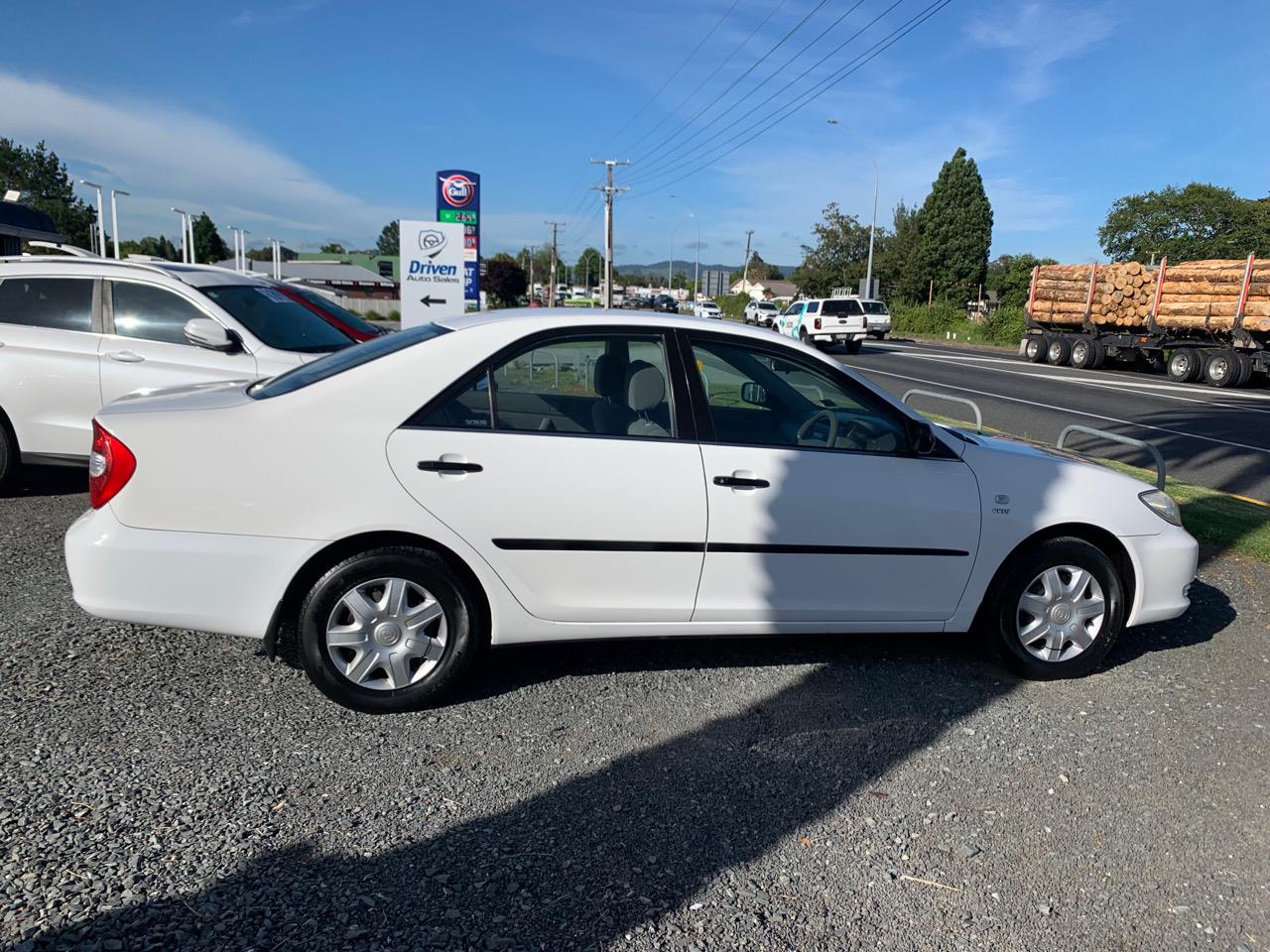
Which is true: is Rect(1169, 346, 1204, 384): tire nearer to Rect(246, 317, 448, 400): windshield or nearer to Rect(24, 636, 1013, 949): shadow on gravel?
Rect(24, 636, 1013, 949): shadow on gravel

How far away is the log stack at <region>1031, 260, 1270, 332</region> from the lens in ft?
74.7

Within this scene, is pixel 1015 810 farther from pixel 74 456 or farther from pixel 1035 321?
pixel 1035 321

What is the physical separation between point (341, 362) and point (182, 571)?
3.47ft

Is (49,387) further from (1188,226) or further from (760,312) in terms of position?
(1188,226)

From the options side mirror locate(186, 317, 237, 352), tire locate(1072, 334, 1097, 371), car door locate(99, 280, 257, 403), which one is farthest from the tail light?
tire locate(1072, 334, 1097, 371)

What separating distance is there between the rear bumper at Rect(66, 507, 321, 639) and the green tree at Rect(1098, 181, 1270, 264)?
7197 centimetres

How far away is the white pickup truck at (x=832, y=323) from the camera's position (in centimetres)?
3350

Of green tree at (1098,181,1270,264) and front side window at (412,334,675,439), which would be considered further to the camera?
green tree at (1098,181,1270,264)

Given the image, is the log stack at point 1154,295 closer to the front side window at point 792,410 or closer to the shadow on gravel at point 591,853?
the front side window at point 792,410

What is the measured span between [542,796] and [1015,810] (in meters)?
1.63

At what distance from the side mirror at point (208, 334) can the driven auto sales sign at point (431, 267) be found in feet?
20.2

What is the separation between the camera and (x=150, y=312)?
689 cm

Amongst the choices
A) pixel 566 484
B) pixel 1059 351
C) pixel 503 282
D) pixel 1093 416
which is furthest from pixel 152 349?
pixel 503 282

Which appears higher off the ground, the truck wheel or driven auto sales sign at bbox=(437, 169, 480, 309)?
driven auto sales sign at bbox=(437, 169, 480, 309)
